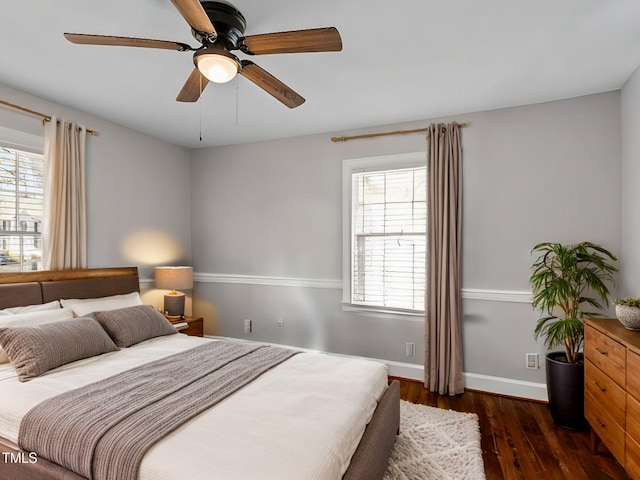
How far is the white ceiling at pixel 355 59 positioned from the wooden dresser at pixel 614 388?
71.8 inches

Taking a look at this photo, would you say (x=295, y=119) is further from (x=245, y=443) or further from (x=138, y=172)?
(x=245, y=443)

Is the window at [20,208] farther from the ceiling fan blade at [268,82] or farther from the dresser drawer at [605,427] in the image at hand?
the dresser drawer at [605,427]

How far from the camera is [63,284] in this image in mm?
3072

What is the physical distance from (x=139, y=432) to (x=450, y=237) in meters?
2.86

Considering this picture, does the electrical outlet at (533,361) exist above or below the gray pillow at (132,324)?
below

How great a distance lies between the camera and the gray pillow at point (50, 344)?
2146mm

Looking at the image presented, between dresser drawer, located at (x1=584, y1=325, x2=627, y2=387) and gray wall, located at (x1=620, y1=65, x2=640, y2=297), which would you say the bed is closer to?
dresser drawer, located at (x1=584, y1=325, x2=627, y2=387)

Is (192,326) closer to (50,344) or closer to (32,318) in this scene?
(32,318)

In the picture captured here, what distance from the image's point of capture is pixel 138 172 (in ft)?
13.1

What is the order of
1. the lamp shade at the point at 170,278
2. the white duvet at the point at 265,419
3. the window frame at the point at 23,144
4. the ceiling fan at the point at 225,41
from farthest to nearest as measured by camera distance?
the lamp shade at the point at 170,278, the window frame at the point at 23,144, the ceiling fan at the point at 225,41, the white duvet at the point at 265,419

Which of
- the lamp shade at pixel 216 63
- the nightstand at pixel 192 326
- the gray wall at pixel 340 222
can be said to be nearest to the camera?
the lamp shade at pixel 216 63

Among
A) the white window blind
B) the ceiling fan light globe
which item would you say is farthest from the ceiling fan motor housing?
the white window blind

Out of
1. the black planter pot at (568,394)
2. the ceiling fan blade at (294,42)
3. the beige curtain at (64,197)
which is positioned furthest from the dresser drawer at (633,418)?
the beige curtain at (64,197)

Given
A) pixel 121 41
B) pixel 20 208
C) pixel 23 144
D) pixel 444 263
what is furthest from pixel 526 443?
pixel 23 144
